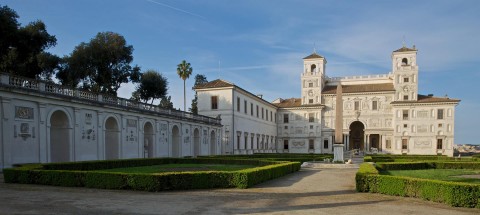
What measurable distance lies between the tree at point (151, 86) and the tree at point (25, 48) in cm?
1396

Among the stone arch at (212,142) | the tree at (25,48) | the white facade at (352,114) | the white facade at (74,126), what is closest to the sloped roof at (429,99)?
the white facade at (352,114)

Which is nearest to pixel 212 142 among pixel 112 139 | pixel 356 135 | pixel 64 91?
pixel 112 139

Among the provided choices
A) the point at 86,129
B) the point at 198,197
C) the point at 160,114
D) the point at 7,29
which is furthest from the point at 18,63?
the point at 198,197

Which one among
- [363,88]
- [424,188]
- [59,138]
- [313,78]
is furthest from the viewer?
[313,78]

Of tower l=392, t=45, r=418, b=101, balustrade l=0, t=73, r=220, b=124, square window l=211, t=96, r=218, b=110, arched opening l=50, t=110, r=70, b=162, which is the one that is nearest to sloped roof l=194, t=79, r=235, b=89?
square window l=211, t=96, r=218, b=110

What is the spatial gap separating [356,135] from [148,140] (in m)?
46.7

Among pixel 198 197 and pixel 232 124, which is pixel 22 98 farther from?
pixel 232 124

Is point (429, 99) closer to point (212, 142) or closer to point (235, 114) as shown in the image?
point (235, 114)

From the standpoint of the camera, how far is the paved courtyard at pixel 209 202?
9.54m

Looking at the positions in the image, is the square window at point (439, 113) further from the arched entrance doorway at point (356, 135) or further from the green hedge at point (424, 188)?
the green hedge at point (424, 188)

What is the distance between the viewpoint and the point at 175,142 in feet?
131

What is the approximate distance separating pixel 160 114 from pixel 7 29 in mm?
17916

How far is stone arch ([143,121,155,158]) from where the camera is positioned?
114 feet

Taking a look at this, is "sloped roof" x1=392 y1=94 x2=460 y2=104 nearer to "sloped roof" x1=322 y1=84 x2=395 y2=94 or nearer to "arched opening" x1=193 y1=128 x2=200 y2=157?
"sloped roof" x1=322 y1=84 x2=395 y2=94
